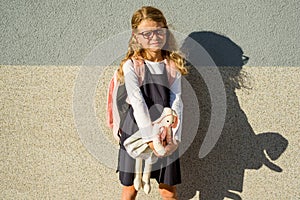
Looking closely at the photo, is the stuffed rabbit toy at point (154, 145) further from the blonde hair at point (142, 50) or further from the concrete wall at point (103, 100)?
the concrete wall at point (103, 100)

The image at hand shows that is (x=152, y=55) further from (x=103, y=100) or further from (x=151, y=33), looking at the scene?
Result: (x=103, y=100)

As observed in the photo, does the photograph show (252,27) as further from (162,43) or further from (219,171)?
(219,171)

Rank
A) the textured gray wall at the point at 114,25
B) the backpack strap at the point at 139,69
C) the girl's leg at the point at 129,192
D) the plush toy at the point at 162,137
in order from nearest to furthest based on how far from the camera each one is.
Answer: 1. the plush toy at the point at 162,137
2. the backpack strap at the point at 139,69
3. the girl's leg at the point at 129,192
4. the textured gray wall at the point at 114,25

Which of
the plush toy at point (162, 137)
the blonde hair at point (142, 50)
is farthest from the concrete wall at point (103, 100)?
Result: the plush toy at point (162, 137)

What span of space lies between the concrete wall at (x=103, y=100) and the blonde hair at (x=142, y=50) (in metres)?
0.23

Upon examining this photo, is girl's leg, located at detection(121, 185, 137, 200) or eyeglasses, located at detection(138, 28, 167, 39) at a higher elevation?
eyeglasses, located at detection(138, 28, 167, 39)

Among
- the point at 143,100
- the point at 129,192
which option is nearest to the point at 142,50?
the point at 143,100

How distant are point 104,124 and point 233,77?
0.87 meters

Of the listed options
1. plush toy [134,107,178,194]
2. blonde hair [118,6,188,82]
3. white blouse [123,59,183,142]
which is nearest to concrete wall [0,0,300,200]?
blonde hair [118,6,188,82]

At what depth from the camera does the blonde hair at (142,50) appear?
6.41 ft

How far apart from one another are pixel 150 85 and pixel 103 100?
19.4 inches

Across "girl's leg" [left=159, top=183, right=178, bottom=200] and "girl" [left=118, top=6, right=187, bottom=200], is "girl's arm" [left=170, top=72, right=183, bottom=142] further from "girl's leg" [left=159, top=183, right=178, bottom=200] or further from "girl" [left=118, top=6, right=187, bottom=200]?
"girl's leg" [left=159, top=183, right=178, bottom=200]

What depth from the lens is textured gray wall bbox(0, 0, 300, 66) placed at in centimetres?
225

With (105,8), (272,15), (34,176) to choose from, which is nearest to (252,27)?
(272,15)
